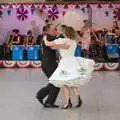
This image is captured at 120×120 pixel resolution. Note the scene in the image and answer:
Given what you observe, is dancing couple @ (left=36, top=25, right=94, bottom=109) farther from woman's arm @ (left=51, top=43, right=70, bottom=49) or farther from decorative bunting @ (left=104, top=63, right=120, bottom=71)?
decorative bunting @ (left=104, top=63, right=120, bottom=71)

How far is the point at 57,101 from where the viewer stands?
912cm

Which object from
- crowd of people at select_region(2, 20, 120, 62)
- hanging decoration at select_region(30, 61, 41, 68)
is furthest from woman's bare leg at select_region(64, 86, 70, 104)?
hanging decoration at select_region(30, 61, 41, 68)

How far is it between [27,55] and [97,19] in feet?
9.42

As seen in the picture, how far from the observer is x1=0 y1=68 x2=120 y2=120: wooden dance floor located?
7.91 meters

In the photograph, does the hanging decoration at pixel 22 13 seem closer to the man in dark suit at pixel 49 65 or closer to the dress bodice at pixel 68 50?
the man in dark suit at pixel 49 65

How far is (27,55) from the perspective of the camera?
1488cm

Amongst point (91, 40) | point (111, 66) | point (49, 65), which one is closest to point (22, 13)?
point (91, 40)

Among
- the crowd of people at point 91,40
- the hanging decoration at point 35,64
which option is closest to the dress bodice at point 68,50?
the crowd of people at point 91,40

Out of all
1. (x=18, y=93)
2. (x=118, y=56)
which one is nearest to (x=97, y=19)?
(x=118, y=56)

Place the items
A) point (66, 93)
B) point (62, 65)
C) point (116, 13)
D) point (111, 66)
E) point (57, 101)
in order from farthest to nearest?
point (116, 13), point (111, 66), point (57, 101), point (66, 93), point (62, 65)

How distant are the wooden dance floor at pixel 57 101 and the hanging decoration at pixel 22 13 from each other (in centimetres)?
310

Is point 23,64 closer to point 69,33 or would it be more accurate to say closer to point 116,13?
point 116,13

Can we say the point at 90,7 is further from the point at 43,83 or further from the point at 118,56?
the point at 43,83

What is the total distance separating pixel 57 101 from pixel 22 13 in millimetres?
6998
